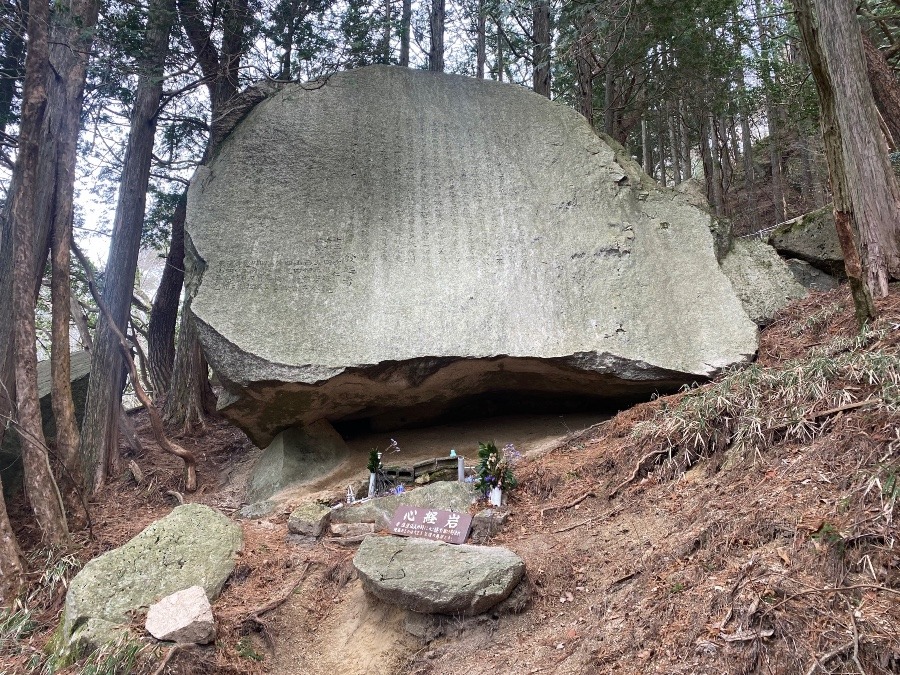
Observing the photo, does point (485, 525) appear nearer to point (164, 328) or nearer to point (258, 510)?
point (258, 510)

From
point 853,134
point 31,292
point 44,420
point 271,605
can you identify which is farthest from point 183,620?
point 853,134

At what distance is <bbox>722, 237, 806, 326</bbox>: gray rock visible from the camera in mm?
5676

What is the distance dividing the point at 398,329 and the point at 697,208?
3.06 meters

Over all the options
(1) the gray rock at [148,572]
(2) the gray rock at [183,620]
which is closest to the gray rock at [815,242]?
(1) the gray rock at [148,572]

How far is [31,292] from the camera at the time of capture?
471cm

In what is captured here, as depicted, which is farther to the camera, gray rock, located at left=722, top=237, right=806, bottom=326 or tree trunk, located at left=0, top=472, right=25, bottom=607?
gray rock, located at left=722, top=237, right=806, bottom=326

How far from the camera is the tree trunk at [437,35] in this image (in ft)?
28.6

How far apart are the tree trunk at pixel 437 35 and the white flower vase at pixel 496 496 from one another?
642 cm

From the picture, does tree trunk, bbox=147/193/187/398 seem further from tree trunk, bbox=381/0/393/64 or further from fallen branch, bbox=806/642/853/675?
fallen branch, bbox=806/642/853/675

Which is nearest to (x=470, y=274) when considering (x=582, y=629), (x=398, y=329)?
(x=398, y=329)

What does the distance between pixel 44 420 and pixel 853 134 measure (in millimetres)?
6875

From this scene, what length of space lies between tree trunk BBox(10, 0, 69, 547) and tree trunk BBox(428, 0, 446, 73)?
4853 mm

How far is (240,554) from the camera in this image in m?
3.81

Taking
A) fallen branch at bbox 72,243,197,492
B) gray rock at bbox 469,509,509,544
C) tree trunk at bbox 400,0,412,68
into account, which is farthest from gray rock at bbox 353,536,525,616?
tree trunk at bbox 400,0,412,68
